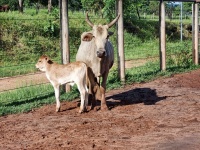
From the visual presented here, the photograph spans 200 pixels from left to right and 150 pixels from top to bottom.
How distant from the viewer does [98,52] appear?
788 centimetres

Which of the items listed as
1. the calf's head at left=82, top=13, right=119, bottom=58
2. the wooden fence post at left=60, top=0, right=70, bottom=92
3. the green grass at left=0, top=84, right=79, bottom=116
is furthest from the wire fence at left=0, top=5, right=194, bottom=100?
the calf's head at left=82, top=13, right=119, bottom=58

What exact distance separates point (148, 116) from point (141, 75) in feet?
15.8

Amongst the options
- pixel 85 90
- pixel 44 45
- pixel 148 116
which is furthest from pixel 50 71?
pixel 44 45

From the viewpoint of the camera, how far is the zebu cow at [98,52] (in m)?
8.12

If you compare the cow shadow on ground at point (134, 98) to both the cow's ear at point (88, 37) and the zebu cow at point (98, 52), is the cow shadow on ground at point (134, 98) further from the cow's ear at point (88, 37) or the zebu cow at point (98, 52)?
the cow's ear at point (88, 37)

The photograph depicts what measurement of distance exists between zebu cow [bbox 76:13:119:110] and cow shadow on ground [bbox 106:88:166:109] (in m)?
0.42

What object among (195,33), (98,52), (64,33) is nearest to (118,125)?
(98,52)

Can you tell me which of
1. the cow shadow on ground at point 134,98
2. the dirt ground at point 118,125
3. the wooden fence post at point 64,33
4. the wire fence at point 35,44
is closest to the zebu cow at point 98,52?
the cow shadow on ground at point 134,98

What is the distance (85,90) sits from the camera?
8.37 meters

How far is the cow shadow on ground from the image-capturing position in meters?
9.31

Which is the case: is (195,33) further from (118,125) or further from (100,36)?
(118,125)

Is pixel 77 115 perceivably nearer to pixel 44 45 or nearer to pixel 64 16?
pixel 64 16

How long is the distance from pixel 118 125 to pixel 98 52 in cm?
142

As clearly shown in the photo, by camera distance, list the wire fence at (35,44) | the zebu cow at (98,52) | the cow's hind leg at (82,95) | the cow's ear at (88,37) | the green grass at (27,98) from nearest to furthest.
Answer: the zebu cow at (98,52)
the cow's hind leg at (82,95)
the cow's ear at (88,37)
the green grass at (27,98)
the wire fence at (35,44)
